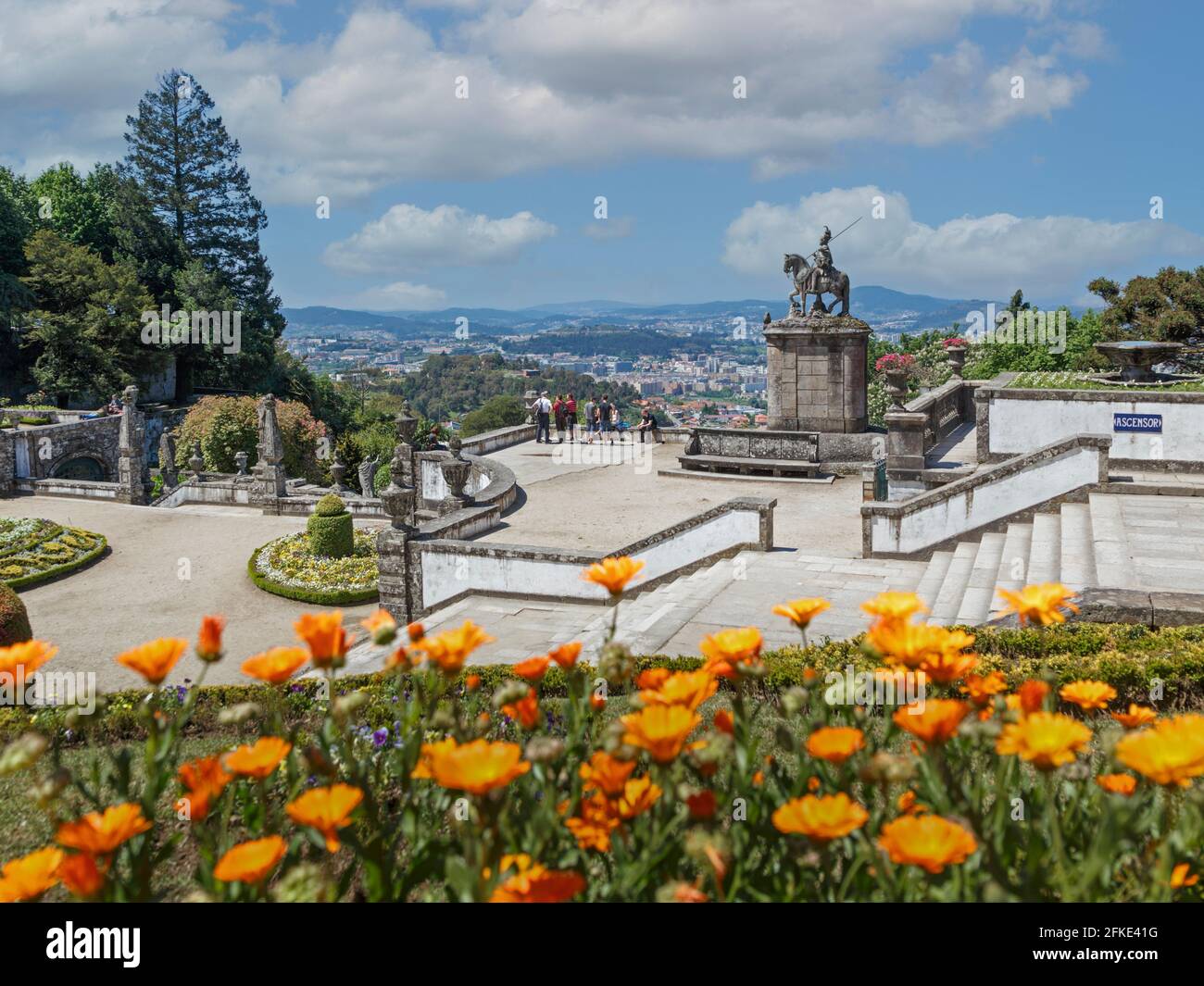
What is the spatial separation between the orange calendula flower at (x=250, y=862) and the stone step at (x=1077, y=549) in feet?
28.2

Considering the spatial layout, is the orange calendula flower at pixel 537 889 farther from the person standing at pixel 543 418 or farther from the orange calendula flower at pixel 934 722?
the person standing at pixel 543 418

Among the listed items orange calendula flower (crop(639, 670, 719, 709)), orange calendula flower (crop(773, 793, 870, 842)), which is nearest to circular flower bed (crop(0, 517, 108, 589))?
orange calendula flower (crop(639, 670, 719, 709))

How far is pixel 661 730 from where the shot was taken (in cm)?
247

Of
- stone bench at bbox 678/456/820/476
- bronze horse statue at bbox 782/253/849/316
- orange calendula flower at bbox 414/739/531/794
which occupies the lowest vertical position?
→ stone bench at bbox 678/456/820/476

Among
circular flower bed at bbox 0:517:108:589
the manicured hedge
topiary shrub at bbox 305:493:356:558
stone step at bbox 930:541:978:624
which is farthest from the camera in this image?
topiary shrub at bbox 305:493:356:558

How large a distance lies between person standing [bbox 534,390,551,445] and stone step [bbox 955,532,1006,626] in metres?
16.5

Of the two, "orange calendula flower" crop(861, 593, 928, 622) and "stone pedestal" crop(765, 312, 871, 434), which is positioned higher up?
"stone pedestal" crop(765, 312, 871, 434)

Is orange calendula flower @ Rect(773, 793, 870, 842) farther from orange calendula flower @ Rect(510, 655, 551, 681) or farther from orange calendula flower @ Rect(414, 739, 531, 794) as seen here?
orange calendula flower @ Rect(510, 655, 551, 681)

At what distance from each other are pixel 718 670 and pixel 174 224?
60.0 metres

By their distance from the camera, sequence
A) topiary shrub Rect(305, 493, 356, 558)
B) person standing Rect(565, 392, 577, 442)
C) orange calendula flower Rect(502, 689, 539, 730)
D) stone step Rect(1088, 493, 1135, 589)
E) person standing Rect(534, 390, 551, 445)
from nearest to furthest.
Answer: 1. orange calendula flower Rect(502, 689, 539, 730)
2. stone step Rect(1088, 493, 1135, 589)
3. topiary shrub Rect(305, 493, 356, 558)
4. person standing Rect(534, 390, 551, 445)
5. person standing Rect(565, 392, 577, 442)

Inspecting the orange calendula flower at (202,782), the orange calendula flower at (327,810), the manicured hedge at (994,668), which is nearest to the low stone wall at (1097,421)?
the manicured hedge at (994,668)

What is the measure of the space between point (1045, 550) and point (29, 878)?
39.5ft

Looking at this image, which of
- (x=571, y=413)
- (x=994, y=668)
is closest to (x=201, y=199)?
(x=571, y=413)

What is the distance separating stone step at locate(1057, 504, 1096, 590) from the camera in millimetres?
10414
